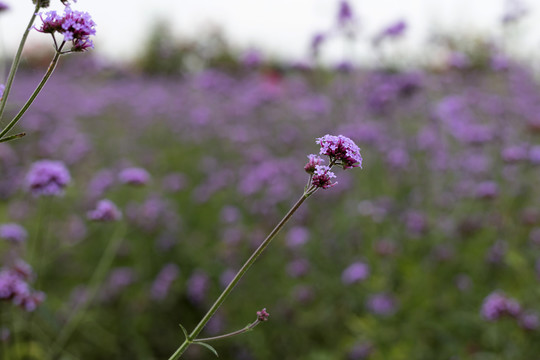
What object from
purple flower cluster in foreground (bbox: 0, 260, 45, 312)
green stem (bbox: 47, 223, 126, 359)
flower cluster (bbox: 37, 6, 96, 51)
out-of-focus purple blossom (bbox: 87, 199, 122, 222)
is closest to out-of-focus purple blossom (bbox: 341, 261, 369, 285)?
green stem (bbox: 47, 223, 126, 359)

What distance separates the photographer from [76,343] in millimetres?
3711

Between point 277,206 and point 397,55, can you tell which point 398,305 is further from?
point 397,55

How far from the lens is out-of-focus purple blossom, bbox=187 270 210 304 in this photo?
4.08 m

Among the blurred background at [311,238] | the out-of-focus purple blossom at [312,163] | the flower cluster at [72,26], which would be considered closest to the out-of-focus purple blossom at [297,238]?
the blurred background at [311,238]

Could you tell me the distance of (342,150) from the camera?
3.83 ft

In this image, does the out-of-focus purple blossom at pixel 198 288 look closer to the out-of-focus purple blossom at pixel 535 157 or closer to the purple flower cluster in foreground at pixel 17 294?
the purple flower cluster in foreground at pixel 17 294

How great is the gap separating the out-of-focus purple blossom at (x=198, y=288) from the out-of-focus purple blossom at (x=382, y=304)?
131 cm

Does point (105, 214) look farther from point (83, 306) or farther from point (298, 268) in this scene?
point (298, 268)

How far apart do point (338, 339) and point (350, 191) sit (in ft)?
6.28

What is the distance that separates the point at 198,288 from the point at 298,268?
2.63 ft

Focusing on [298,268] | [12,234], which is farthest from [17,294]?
[298,268]

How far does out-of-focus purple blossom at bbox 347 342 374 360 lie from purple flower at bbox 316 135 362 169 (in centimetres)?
223

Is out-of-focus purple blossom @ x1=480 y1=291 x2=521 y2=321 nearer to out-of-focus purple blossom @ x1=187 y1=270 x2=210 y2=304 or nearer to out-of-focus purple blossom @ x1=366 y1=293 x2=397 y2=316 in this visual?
out-of-focus purple blossom @ x1=366 y1=293 x2=397 y2=316

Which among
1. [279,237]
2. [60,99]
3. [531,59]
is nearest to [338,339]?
[279,237]
